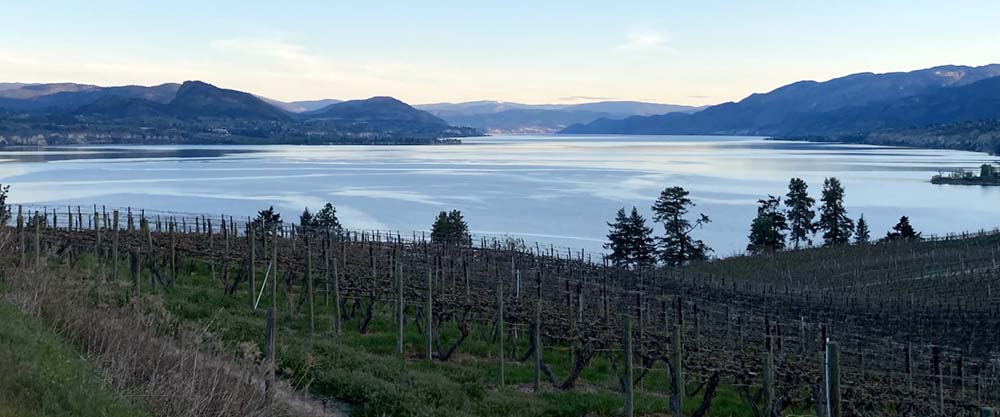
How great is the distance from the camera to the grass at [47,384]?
6266 mm

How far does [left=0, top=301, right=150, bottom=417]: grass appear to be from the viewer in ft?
20.6

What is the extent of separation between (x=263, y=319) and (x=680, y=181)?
313 ft

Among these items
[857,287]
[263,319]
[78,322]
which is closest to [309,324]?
[263,319]

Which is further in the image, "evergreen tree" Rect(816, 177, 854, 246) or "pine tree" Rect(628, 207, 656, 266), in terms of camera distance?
"evergreen tree" Rect(816, 177, 854, 246)

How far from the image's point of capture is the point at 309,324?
56.9ft

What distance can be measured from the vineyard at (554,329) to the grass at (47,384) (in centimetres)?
221

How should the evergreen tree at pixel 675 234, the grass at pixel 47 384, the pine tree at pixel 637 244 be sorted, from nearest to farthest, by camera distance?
the grass at pixel 47 384 < the pine tree at pixel 637 244 < the evergreen tree at pixel 675 234

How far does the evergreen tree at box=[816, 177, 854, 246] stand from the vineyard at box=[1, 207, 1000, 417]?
22842mm

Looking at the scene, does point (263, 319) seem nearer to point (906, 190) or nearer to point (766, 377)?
point (766, 377)

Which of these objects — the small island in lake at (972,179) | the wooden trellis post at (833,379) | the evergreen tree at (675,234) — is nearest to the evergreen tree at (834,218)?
the evergreen tree at (675,234)

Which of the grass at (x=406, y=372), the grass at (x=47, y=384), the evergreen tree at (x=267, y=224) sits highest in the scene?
the grass at (x=47, y=384)

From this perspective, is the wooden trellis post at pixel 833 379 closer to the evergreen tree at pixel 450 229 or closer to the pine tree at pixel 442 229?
the evergreen tree at pixel 450 229

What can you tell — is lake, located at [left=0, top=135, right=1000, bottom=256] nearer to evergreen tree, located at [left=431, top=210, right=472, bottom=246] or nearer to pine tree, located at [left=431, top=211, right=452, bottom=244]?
evergreen tree, located at [left=431, top=210, right=472, bottom=246]

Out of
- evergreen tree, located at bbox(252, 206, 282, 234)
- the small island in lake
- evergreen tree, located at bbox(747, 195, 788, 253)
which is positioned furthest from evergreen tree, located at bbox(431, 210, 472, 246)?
the small island in lake
